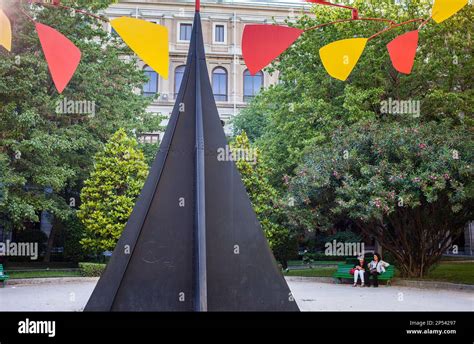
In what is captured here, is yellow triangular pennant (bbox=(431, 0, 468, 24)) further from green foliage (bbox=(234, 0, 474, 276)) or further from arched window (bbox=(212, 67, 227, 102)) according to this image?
arched window (bbox=(212, 67, 227, 102))

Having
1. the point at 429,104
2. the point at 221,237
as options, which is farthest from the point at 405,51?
the point at 429,104

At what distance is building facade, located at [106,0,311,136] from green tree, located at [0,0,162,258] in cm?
1503

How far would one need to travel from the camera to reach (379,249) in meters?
22.1

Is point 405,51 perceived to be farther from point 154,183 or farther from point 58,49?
point 58,49

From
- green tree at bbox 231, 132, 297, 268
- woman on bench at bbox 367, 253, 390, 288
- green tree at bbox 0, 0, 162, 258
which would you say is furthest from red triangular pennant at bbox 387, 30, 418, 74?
green tree at bbox 231, 132, 297, 268

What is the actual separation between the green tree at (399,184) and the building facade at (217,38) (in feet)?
72.2

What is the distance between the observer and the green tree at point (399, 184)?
49.0ft

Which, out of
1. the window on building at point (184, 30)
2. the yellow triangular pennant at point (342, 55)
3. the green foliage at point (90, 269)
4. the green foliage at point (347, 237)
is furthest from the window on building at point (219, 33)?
the yellow triangular pennant at point (342, 55)

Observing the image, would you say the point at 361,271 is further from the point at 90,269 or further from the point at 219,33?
the point at 219,33

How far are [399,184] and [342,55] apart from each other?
8501 mm

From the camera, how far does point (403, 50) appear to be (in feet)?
25.4

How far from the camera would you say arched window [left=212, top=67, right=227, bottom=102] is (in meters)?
41.6

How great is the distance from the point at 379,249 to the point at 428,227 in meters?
5.12

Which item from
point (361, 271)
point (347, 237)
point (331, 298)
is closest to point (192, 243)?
point (331, 298)
